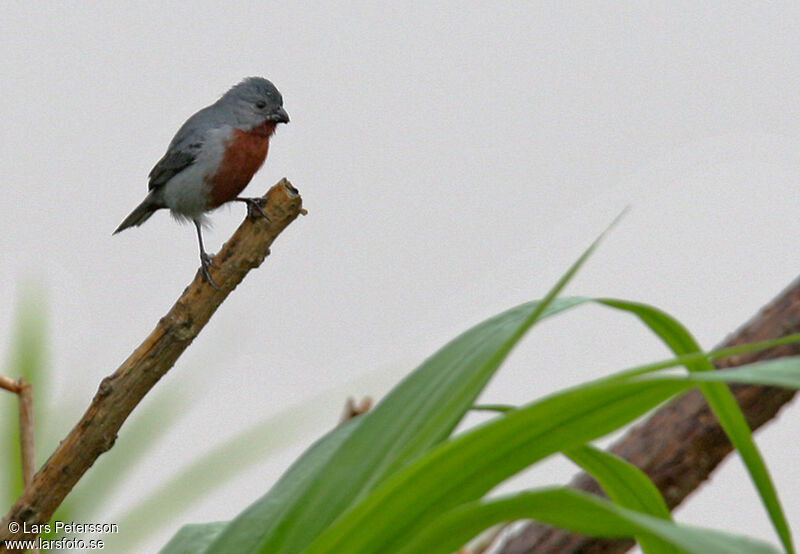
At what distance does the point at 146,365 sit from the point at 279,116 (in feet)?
2.32

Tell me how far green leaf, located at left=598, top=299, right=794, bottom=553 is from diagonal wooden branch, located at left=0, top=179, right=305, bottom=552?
0.50 metres

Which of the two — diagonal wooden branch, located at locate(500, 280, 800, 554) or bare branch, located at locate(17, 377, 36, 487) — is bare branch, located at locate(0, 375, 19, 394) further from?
diagonal wooden branch, located at locate(500, 280, 800, 554)

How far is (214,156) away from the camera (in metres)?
1.55

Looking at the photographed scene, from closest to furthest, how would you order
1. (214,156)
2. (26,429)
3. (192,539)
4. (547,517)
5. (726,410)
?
1. (547,517)
2. (726,410)
3. (192,539)
4. (26,429)
5. (214,156)

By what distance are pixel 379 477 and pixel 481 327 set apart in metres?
0.15

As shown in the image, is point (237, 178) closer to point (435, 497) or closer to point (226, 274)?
point (226, 274)

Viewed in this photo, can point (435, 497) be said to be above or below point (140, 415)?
above

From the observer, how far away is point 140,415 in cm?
137

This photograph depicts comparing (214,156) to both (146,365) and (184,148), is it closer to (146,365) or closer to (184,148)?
(184,148)

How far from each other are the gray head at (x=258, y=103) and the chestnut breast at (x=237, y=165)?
0.08 feet

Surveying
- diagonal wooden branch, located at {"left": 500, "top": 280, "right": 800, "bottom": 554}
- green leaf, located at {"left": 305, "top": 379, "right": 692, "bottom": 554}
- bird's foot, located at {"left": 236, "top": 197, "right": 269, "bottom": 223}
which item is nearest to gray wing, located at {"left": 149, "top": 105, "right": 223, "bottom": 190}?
bird's foot, located at {"left": 236, "top": 197, "right": 269, "bottom": 223}

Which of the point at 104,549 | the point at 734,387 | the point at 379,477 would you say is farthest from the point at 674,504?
the point at 379,477

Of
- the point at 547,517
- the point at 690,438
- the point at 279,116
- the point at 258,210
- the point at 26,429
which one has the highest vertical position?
the point at 279,116

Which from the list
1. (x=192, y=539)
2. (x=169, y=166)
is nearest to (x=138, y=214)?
(x=169, y=166)
